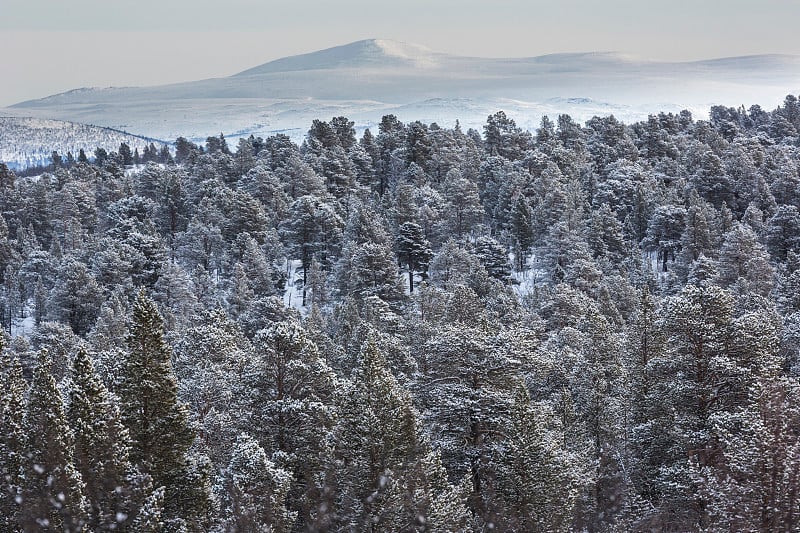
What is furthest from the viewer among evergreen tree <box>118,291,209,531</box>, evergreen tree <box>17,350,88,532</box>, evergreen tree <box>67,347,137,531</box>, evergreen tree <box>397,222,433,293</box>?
evergreen tree <box>397,222,433,293</box>

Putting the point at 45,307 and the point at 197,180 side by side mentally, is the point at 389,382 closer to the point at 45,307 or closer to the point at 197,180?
the point at 45,307

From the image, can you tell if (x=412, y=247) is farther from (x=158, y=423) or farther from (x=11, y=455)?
(x=11, y=455)

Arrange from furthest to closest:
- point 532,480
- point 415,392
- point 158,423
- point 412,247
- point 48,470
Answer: point 412,247, point 415,392, point 532,480, point 158,423, point 48,470

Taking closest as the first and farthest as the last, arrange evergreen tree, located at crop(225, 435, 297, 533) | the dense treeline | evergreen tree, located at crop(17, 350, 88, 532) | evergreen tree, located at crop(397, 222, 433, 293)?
evergreen tree, located at crop(17, 350, 88, 532), evergreen tree, located at crop(225, 435, 297, 533), the dense treeline, evergreen tree, located at crop(397, 222, 433, 293)

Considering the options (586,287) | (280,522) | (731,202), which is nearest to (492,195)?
(731,202)

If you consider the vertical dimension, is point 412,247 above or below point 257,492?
below

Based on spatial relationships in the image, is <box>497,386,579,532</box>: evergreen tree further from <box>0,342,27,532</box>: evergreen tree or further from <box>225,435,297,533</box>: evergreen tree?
<box>0,342,27,532</box>: evergreen tree

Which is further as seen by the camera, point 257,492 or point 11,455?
point 11,455

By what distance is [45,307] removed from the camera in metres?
83.6

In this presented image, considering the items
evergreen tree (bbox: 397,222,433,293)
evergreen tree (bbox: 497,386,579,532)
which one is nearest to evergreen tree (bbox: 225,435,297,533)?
evergreen tree (bbox: 497,386,579,532)

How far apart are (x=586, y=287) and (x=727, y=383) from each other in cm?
4562

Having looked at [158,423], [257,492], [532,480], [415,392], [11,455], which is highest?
[158,423]

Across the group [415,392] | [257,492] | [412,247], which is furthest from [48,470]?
[412,247]

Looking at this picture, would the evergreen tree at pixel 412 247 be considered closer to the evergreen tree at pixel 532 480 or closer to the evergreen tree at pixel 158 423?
the evergreen tree at pixel 532 480
